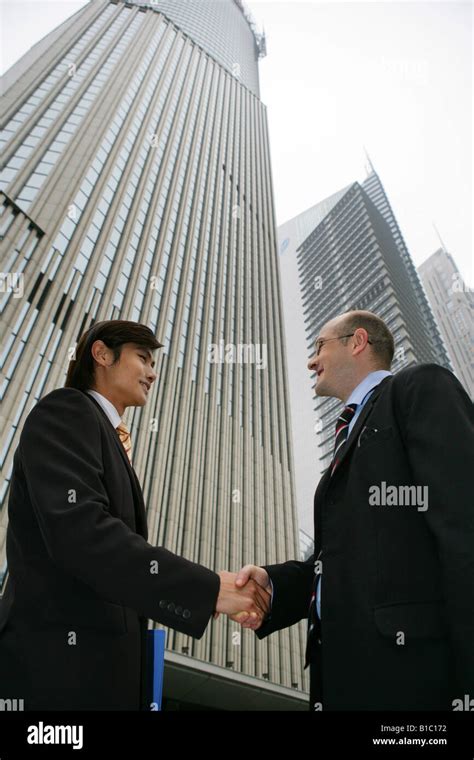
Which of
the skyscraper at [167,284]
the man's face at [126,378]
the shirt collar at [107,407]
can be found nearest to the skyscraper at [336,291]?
the skyscraper at [167,284]

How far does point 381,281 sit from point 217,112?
46551 mm

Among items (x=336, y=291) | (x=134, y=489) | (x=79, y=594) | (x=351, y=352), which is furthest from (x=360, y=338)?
(x=336, y=291)

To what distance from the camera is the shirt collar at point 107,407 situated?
112 inches

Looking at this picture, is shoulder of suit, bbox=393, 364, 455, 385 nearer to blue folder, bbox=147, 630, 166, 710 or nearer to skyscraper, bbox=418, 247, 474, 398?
blue folder, bbox=147, 630, 166, 710

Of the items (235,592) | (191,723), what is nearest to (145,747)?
(191,723)

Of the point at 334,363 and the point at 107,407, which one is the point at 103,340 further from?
the point at 334,363

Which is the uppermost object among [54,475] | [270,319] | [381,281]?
[381,281]

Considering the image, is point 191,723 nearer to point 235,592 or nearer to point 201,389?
point 235,592

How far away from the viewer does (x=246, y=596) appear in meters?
2.34

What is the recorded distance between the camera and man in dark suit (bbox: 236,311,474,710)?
1857 mm

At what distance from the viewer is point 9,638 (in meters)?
1.99

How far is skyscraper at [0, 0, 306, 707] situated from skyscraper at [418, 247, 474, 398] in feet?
214

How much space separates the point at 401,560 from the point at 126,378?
189cm

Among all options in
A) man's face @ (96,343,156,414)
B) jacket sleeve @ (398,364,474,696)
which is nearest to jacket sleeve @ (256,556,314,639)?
jacket sleeve @ (398,364,474,696)
